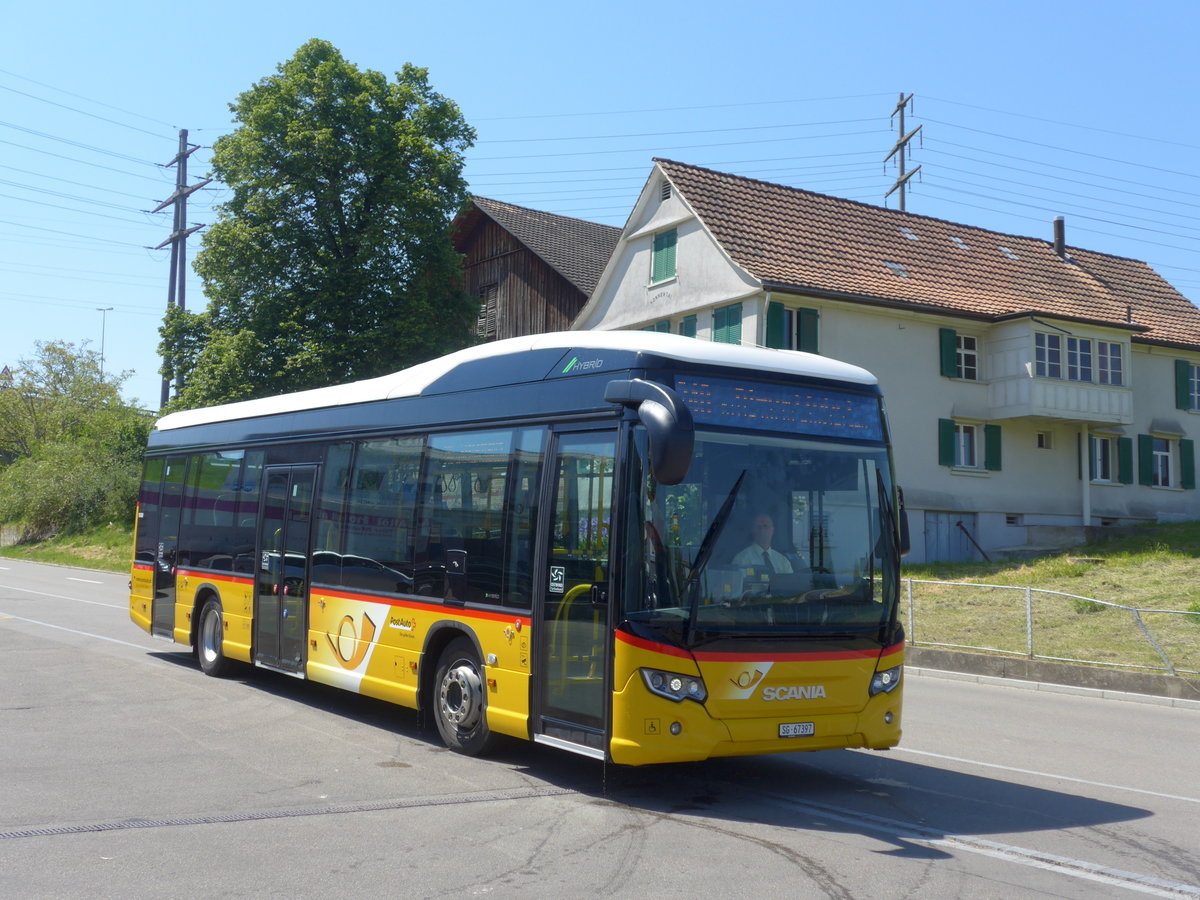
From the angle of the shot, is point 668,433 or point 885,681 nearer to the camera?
point 668,433

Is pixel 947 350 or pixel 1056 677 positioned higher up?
pixel 947 350

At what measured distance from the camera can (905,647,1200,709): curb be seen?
15.4 m

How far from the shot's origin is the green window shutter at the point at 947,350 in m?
35.2

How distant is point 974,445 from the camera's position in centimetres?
3619

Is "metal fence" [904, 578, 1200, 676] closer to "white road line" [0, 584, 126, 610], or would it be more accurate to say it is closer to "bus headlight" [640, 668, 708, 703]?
"bus headlight" [640, 668, 708, 703]

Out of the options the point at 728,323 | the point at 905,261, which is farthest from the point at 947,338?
the point at 728,323

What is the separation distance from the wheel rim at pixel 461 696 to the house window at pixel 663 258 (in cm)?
2734

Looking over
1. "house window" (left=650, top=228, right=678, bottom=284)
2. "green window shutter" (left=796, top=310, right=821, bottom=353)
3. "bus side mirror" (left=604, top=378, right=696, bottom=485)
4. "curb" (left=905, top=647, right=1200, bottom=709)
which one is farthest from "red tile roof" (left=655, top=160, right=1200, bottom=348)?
"bus side mirror" (left=604, top=378, right=696, bottom=485)

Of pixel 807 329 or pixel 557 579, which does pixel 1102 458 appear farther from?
pixel 557 579

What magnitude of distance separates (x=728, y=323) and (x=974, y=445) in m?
8.92

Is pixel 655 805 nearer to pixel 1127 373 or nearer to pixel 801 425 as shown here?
pixel 801 425

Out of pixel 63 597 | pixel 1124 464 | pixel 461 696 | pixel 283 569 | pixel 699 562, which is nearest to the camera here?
pixel 699 562

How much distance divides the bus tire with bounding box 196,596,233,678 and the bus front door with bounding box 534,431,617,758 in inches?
269

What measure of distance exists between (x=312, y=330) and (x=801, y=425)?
28777mm
